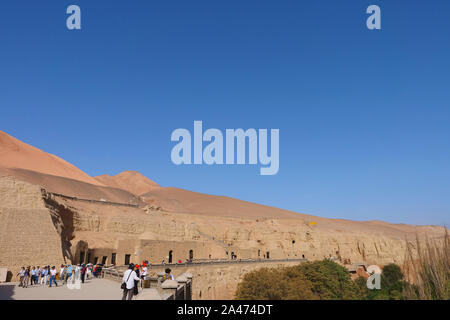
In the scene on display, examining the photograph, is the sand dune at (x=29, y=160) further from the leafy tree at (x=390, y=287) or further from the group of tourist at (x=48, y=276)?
the leafy tree at (x=390, y=287)

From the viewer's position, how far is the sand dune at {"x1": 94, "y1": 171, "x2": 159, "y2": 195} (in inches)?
5738

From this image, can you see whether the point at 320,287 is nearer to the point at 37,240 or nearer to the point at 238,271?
the point at 238,271

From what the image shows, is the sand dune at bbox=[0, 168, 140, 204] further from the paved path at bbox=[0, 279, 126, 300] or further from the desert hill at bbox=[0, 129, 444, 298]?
the paved path at bbox=[0, 279, 126, 300]

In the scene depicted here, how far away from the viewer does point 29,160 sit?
103625 mm

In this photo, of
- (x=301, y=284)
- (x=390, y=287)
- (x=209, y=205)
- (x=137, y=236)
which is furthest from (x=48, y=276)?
(x=209, y=205)

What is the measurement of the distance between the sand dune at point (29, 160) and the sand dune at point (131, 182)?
23328 mm

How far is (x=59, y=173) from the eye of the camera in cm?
10675

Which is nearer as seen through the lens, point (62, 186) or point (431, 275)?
point (431, 275)

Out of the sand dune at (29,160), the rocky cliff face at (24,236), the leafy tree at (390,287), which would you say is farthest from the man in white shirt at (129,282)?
the sand dune at (29,160)

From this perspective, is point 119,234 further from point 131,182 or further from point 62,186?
point 131,182

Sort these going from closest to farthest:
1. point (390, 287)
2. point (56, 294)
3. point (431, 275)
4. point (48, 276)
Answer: point (56, 294) → point (431, 275) → point (48, 276) → point (390, 287)

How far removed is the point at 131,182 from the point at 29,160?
175 ft
